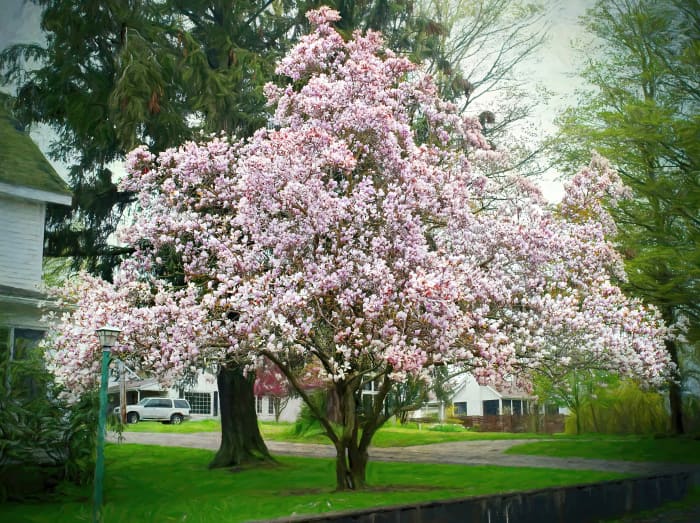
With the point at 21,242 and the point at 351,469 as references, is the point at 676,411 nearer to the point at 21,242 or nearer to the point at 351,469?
the point at 351,469

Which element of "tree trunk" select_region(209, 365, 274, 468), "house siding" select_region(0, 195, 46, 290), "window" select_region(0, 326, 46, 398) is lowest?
"tree trunk" select_region(209, 365, 274, 468)

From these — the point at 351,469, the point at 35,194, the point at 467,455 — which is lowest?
the point at 467,455

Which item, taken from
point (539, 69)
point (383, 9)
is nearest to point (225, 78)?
point (383, 9)

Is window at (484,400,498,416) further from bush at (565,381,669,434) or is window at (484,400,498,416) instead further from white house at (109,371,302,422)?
bush at (565,381,669,434)

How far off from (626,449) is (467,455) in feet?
13.5

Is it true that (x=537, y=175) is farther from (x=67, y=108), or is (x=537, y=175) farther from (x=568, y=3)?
(x=67, y=108)

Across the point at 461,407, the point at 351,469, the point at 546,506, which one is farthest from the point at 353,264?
the point at 461,407

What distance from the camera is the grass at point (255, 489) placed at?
10820mm

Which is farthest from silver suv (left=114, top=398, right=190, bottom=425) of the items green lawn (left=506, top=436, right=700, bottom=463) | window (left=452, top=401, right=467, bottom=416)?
green lawn (left=506, top=436, right=700, bottom=463)

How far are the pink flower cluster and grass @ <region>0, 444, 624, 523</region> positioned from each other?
1.85 meters

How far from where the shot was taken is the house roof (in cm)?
1639

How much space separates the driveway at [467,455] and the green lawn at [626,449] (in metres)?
0.73

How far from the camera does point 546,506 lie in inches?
415

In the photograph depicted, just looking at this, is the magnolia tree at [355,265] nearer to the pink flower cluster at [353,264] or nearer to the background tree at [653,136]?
the pink flower cluster at [353,264]
